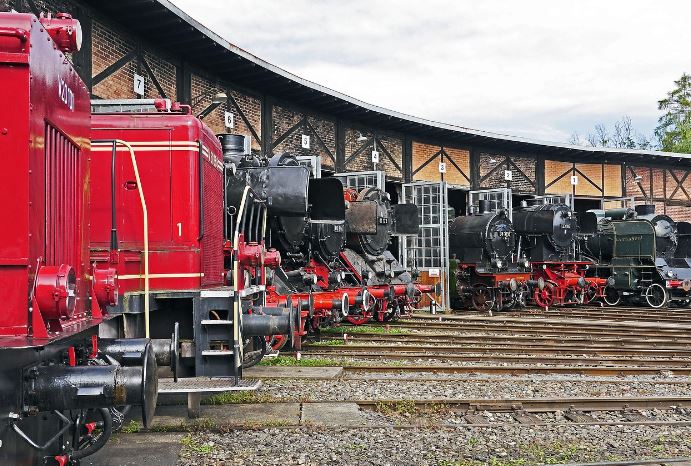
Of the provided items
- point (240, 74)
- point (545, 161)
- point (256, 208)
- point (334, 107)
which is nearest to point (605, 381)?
point (256, 208)

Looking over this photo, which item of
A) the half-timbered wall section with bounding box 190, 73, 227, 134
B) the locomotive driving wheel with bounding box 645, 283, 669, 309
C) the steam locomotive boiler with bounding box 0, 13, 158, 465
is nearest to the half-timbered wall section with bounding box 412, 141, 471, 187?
the locomotive driving wheel with bounding box 645, 283, 669, 309

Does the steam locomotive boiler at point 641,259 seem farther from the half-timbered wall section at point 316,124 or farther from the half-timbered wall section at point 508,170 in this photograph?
the half-timbered wall section at point 316,124

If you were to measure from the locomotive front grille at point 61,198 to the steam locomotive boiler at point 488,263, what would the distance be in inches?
704

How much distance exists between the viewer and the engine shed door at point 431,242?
20.6 meters

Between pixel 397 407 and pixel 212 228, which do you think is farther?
pixel 212 228

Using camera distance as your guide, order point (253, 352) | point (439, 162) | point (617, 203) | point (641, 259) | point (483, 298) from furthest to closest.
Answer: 1. point (617, 203)
2. point (439, 162)
3. point (641, 259)
4. point (483, 298)
5. point (253, 352)

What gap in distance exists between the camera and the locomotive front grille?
148 inches

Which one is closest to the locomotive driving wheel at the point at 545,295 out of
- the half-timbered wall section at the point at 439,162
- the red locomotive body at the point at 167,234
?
the half-timbered wall section at the point at 439,162

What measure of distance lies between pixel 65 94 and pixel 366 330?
37.0 feet

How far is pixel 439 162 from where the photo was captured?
87.1 feet

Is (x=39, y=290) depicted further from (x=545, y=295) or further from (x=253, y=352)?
(x=545, y=295)

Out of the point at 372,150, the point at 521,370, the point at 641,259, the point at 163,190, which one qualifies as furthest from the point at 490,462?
the point at 641,259

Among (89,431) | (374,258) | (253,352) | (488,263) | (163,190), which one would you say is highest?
(163,190)

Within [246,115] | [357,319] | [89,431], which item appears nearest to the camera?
[89,431]
